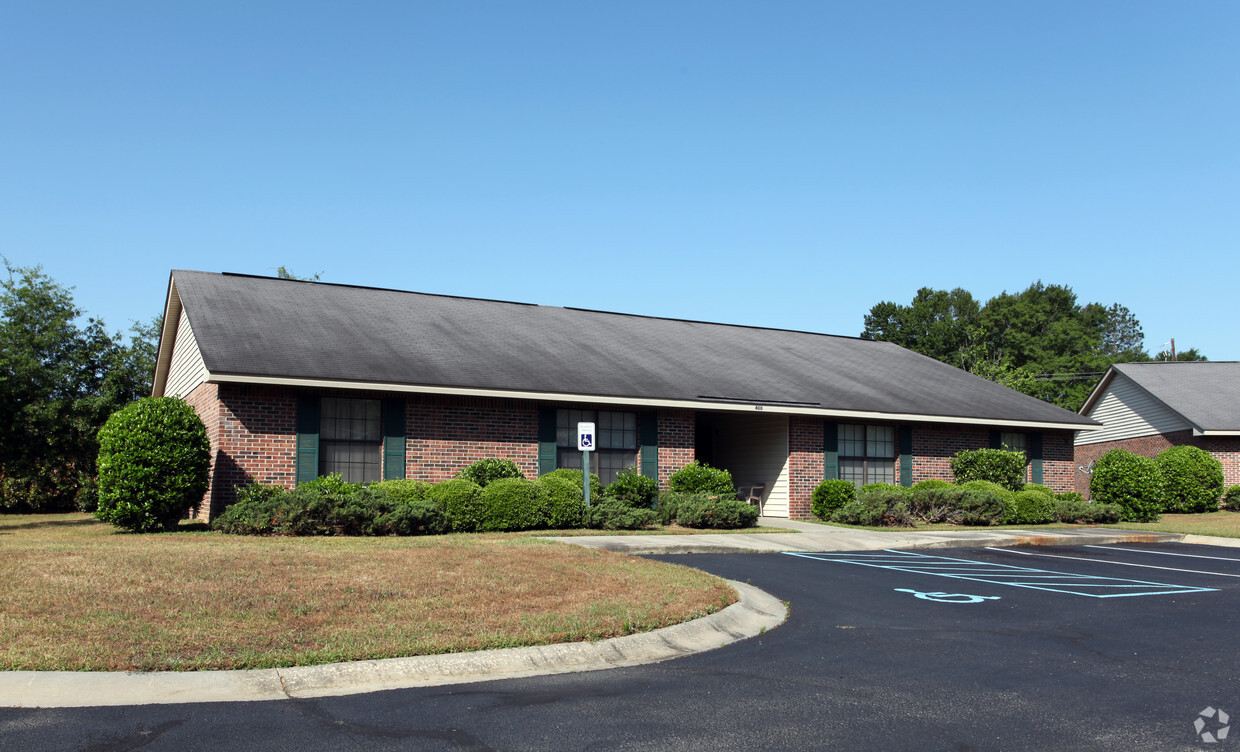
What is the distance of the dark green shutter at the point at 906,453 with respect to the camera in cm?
2456

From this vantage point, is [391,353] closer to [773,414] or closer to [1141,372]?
[773,414]

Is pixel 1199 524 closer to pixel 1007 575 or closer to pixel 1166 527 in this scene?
pixel 1166 527

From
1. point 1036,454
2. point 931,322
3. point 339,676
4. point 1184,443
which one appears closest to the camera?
point 339,676

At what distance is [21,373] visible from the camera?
28266mm

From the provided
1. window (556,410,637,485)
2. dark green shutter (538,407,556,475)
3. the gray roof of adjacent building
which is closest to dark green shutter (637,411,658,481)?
window (556,410,637,485)

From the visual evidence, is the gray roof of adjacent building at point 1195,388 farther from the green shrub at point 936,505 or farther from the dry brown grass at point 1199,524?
the green shrub at point 936,505

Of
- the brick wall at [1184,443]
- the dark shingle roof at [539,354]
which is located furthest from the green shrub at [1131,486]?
the brick wall at [1184,443]

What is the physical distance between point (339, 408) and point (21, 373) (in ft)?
51.9

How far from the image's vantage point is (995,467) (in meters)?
24.3

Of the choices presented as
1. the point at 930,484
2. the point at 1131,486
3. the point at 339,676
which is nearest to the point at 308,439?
the point at 339,676

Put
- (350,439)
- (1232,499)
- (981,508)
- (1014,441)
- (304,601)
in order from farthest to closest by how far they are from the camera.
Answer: (1232,499)
(1014,441)
(981,508)
(350,439)
(304,601)

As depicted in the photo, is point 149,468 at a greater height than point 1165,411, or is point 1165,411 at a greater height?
point 1165,411

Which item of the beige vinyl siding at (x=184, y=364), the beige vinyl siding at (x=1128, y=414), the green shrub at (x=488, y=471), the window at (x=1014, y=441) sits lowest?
the green shrub at (x=488, y=471)

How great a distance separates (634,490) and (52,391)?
70.1 ft
